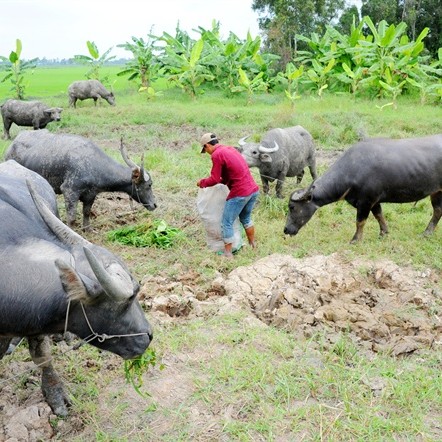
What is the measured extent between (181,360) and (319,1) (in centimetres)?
2063

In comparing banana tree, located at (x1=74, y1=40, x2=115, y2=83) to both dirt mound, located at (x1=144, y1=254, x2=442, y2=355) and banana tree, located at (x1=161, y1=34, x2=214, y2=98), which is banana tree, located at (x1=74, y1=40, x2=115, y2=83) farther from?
dirt mound, located at (x1=144, y1=254, x2=442, y2=355)

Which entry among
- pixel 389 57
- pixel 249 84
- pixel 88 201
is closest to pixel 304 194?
pixel 88 201

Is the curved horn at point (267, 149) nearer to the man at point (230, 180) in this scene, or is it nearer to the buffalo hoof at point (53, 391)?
the man at point (230, 180)

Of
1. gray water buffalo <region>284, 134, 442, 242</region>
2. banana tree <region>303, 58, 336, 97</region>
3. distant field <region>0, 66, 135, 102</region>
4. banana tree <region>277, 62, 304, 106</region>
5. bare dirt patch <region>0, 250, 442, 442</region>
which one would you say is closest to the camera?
bare dirt patch <region>0, 250, 442, 442</region>

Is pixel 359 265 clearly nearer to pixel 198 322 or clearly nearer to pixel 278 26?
pixel 198 322

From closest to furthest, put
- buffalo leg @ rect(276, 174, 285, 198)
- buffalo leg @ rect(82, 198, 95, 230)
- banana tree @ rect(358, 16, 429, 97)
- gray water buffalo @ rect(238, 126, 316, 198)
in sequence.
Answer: buffalo leg @ rect(82, 198, 95, 230) < gray water buffalo @ rect(238, 126, 316, 198) < buffalo leg @ rect(276, 174, 285, 198) < banana tree @ rect(358, 16, 429, 97)

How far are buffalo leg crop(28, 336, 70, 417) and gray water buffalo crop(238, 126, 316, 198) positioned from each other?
4.32 m

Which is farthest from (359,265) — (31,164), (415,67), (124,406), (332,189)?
(415,67)

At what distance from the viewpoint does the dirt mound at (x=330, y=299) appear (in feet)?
14.1

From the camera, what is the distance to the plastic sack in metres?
5.82

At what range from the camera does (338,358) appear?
3854 millimetres

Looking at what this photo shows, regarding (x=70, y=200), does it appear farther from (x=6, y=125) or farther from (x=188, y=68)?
(x=188, y=68)

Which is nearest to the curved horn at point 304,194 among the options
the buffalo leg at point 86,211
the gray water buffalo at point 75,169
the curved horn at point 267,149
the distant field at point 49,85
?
the curved horn at point 267,149

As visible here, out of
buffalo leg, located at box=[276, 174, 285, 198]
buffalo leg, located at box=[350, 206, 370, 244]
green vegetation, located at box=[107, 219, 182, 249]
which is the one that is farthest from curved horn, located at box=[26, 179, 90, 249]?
buffalo leg, located at box=[276, 174, 285, 198]
